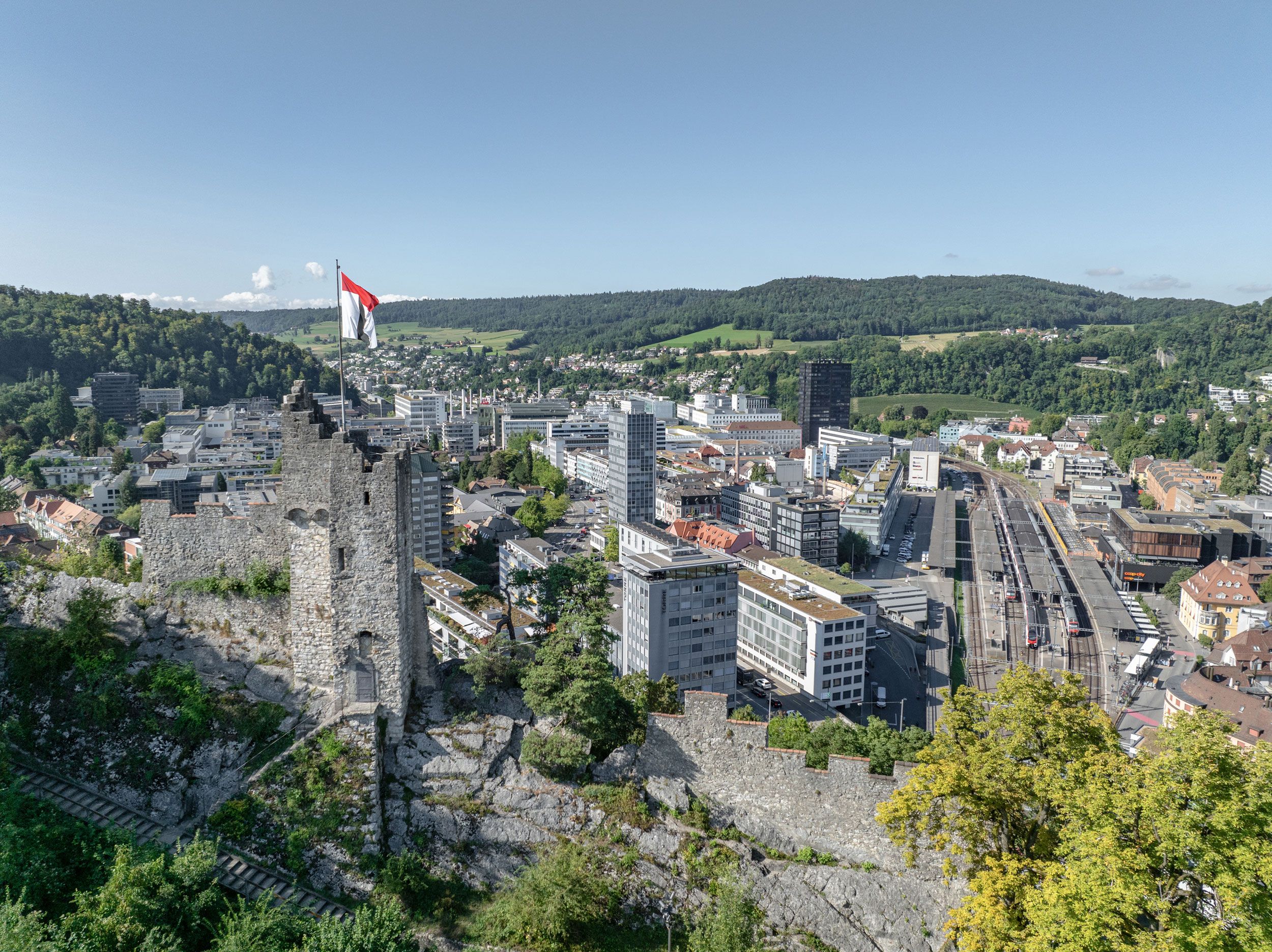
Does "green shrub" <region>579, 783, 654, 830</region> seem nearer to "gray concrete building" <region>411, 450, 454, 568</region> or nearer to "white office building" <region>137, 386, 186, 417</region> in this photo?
"gray concrete building" <region>411, 450, 454, 568</region>

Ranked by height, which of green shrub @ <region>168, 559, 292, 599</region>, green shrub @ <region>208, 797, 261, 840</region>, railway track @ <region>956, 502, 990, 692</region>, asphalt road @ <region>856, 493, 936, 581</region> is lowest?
railway track @ <region>956, 502, 990, 692</region>

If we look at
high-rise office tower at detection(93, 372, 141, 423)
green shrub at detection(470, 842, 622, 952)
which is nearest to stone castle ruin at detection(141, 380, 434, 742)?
green shrub at detection(470, 842, 622, 952)

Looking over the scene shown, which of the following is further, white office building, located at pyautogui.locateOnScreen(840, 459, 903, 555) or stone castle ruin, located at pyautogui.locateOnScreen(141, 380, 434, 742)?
white office building, located at pyautogui.locateOnScreen(840, 459, 903, 555)

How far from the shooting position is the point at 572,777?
68.8 ft

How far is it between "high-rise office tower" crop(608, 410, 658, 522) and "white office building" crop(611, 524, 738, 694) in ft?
161

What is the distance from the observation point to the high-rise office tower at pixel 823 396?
17462 centimetres

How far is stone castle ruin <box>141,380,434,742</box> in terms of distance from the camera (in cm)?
1980

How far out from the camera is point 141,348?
144375 millimetres

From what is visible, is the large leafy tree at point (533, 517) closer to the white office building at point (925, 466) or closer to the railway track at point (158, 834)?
the railway track at point (158, 834)

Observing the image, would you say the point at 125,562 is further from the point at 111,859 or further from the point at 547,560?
the point at 547,560

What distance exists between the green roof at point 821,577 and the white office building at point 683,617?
12.8 m

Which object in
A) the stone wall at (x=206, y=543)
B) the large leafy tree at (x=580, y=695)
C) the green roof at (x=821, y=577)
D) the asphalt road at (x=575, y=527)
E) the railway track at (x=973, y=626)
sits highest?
the stone wall at (x=206, y=543)

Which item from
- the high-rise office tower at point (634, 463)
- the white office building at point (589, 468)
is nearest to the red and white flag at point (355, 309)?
the high-rise office tower at point (634, 463)

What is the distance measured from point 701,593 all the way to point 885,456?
11588cm
